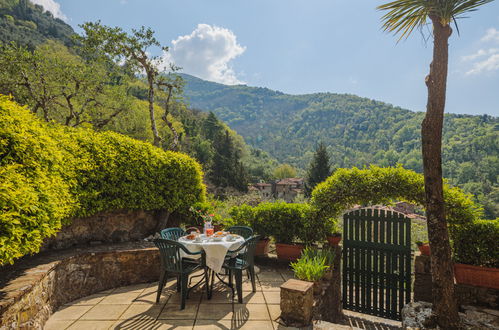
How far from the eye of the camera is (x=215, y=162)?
30.9 metres

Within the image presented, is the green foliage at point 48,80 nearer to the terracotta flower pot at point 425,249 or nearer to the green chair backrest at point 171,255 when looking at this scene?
the green chair backrest at point 171,255

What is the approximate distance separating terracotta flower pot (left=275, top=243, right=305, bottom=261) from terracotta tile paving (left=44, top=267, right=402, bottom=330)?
116cm

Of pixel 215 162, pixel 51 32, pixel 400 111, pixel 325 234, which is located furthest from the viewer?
pixel 400 111

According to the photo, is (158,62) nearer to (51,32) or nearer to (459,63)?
(459,63)

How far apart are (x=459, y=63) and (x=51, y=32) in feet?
179

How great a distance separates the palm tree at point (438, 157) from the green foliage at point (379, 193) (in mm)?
1144

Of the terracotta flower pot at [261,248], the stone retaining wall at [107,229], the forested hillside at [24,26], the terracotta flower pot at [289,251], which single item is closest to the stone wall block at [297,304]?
the terracotta flower pot at [289,251]

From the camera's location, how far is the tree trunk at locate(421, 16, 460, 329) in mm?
3598

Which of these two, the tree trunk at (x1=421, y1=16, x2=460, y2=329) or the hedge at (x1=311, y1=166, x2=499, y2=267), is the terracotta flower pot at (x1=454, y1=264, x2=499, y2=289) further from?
the tree trunk at (x1=421, y1=16, x2=460, y2=329)

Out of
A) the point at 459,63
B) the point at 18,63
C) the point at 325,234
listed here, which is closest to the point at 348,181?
the point at 325,234

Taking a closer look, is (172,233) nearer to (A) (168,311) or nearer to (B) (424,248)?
(A) (168,311)

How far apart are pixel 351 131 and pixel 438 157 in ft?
277

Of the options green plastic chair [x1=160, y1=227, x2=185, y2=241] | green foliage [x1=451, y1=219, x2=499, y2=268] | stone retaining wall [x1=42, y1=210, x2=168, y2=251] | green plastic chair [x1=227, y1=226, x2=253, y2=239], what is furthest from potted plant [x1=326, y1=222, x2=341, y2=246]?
stone retaining wall [x1=42, y1=210, x2=168, y2=251]

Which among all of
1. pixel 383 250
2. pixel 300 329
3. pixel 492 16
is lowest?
pixel 300 329
